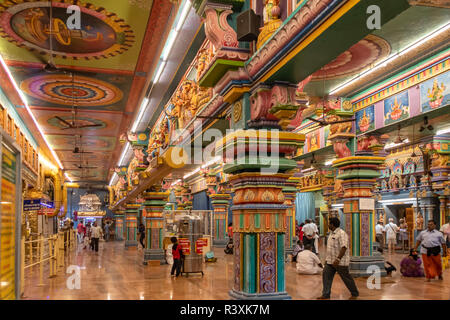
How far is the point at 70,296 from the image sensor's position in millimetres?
7848

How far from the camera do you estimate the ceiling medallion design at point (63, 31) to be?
287 inches

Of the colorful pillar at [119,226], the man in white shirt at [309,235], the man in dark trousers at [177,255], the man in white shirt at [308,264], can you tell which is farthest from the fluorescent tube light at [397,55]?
the colorful pillar at [119,226]

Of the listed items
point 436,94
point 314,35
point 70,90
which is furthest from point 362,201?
point 70,90

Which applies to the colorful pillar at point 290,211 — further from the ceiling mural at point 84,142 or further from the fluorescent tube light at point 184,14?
the ceiling mural at point 84,142

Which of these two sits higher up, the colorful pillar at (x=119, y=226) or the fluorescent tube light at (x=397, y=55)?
the fluorescent tube light at (x=397, y=55)

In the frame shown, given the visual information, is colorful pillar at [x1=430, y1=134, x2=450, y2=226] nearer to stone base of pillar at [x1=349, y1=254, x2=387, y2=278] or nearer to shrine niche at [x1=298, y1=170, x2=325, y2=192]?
stone base of pillar at [x1=349, y1=254, x2=387, y2=278]

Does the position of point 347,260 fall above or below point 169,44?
below

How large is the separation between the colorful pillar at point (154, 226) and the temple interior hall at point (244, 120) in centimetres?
5

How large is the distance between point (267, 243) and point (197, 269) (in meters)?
4.85

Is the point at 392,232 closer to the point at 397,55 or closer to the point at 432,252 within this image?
the point at 432,252

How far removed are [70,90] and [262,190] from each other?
7.30 m

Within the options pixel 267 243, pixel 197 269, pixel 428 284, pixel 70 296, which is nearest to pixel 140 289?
pixel 70 296

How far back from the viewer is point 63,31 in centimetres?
800

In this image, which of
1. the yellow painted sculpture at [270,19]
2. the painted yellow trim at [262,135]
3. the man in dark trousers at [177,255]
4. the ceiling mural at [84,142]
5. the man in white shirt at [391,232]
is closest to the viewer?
the yellow painted sculpture at [270,19]
